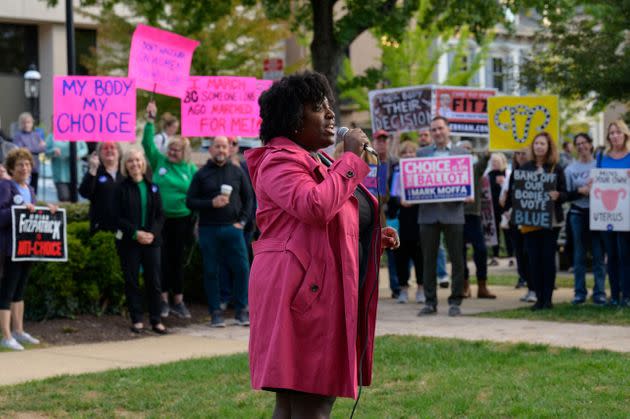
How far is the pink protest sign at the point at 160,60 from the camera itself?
12508 mm

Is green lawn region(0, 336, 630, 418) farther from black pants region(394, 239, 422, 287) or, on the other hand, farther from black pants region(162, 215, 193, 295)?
black pants region(394, 239, 422, 287)

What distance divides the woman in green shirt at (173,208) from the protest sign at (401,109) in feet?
10.6

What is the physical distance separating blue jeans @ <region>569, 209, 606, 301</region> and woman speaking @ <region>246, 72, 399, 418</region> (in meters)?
8.10

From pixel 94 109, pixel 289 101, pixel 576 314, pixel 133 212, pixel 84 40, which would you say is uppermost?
pixel 84 40

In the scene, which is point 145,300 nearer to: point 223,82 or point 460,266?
point 223,82

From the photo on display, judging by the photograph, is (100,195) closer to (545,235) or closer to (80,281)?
(80,281)

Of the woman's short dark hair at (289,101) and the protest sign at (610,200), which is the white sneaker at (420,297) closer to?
the protest sign at (610,200)

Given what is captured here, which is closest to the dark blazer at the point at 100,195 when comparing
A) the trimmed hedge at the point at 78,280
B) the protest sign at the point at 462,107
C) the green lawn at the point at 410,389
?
the trimmed hedge at the point at 78,280

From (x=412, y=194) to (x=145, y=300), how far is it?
125 inches

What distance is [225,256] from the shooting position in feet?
38.7

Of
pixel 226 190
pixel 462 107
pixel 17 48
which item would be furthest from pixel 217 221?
pixel 17 48

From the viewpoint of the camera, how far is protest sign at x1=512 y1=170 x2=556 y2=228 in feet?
38.8

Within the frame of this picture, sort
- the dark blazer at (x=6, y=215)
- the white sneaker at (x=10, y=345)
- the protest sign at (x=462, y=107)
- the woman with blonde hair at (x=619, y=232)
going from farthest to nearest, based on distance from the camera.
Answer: the protest sign at (x=462, y=107), the woman with blonde hair at (x=619, y=232), the dark blazer at (x=6, y=215), the white sneaker at (x=10, y=345)

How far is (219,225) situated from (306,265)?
Result: 7120 millimetres
